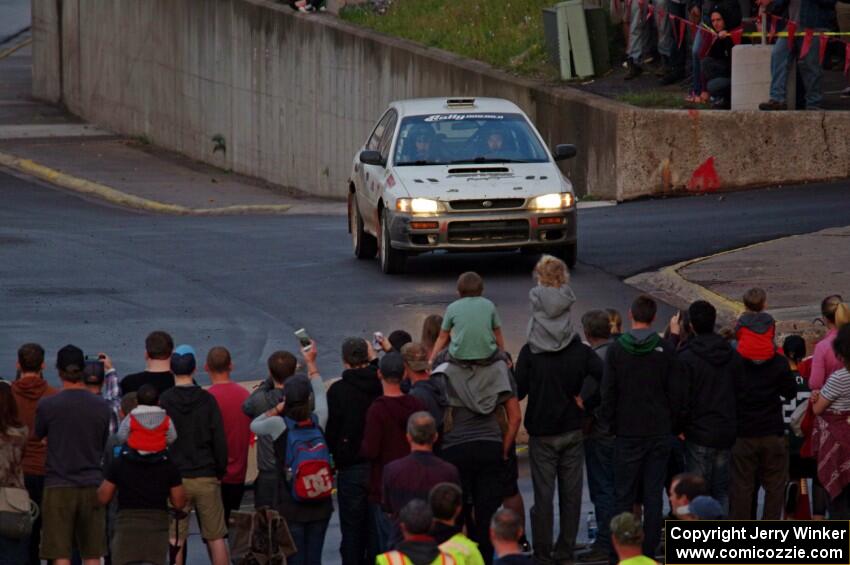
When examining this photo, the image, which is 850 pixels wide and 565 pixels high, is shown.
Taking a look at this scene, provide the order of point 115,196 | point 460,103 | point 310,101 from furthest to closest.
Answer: point 310,101
point 115,196
point 460,103

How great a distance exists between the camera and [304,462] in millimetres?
10266

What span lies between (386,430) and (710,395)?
1895 millimetres

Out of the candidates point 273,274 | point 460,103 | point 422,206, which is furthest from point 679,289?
point 273,274

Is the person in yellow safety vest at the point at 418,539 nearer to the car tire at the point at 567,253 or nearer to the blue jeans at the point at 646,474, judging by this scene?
the blue jeans at the point at 646,474

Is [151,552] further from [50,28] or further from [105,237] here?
[50,28]

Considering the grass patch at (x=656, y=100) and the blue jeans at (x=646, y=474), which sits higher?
the grass patch at (x=656, y=100)

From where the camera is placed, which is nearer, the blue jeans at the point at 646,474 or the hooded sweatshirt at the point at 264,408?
the hooded sweatshirt at the point at 264,408

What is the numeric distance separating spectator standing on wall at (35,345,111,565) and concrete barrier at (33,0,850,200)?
15.5 metres

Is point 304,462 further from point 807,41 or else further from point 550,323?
point 807,41

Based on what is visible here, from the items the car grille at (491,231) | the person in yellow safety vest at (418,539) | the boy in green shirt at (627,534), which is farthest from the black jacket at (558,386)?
the car grille at (491,231)

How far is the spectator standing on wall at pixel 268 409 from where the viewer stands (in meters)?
10.4

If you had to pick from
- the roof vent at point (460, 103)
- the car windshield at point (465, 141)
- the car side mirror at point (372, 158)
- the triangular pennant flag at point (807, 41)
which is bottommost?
the car side mirror at point (372, 158)

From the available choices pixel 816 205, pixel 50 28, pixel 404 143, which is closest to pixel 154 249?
pixel 404 143

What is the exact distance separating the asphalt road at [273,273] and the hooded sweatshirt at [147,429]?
18.1ft
